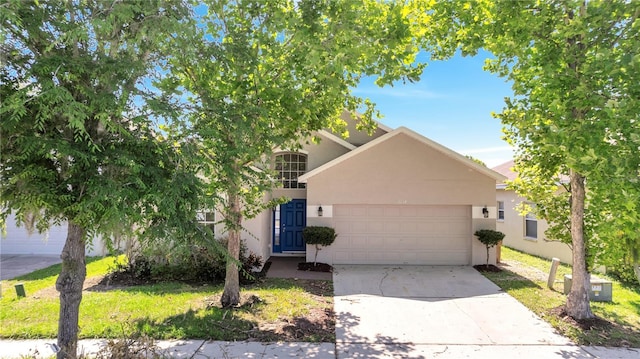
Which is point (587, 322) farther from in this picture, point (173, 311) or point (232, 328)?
point (173, 311)

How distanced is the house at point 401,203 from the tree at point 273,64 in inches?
184

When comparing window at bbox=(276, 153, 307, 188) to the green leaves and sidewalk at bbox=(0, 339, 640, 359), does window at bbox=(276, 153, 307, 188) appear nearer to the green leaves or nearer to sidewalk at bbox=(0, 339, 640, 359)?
sidewalk at bbox=(0, 339, 640, 359)

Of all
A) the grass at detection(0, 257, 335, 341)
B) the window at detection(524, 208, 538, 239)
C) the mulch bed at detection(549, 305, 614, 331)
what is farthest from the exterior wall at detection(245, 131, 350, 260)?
the window at detection(524, 208, 538, 239)

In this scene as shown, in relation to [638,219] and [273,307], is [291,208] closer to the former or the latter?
[273,307]

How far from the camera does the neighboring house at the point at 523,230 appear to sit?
13.4 metres

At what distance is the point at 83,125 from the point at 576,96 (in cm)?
764

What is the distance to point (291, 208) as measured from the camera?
13664 millimetres

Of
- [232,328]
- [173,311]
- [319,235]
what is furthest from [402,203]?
[173,311]

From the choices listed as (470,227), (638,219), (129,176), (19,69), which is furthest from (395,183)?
(19,69)

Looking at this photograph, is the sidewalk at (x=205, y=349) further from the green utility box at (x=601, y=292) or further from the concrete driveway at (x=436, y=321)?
the green utility box at (x=601, y=292)

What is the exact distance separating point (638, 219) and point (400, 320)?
4.43 m

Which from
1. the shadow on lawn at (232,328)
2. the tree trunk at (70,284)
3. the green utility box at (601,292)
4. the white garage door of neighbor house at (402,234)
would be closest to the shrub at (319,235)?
the white garage door of neighbor house at (402,234)

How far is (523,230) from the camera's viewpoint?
15.7 metres

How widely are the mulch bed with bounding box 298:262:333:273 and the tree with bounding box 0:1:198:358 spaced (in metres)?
7.78
